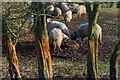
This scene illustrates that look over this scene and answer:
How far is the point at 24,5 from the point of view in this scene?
380 centimetres

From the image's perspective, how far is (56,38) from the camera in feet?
27.2

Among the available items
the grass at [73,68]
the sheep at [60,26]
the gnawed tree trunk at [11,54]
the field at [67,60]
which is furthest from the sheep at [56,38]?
the gnawed tree trunk at [11,54]

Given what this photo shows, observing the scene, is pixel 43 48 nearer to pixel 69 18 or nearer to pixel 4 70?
pixel 4 70

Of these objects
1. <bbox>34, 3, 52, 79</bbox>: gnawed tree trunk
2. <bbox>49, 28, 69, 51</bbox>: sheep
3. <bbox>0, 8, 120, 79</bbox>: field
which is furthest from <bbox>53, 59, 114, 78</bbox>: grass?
<bbox>34, 3, 52, 79</bbox>: gnawed tree trunk

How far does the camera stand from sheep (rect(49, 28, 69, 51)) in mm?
8137

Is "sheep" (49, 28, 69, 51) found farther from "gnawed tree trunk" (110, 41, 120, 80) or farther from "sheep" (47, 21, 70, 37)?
"gnawed tree trunk" (110, 41, 120, 80)

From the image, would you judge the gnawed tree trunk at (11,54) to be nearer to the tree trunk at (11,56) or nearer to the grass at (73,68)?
the tree trunk at (11,56)

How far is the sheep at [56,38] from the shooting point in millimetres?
8137

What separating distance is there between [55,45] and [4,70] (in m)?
2.03

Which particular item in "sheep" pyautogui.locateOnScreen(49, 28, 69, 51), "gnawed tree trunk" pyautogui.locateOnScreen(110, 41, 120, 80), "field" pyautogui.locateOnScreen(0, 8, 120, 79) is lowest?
"field" pyautogui.locateOnScreen(0, 8, 120, 79)

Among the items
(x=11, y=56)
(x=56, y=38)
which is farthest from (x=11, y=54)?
(x=56, y=38)

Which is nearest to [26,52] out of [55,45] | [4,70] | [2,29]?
[55,45]

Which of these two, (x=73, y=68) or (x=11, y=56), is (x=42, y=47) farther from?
(x=73, y=68)

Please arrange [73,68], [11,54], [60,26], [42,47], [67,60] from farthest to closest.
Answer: [60,26] → [67,60] → [73,68] → [11,54] → [42,47]
